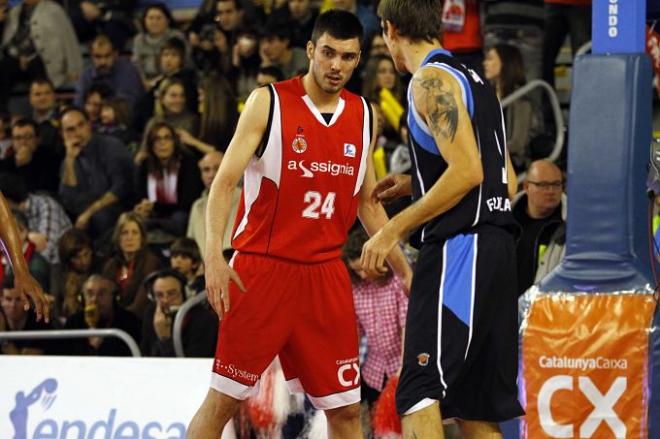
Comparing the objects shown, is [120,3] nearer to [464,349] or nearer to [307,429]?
[307,429]

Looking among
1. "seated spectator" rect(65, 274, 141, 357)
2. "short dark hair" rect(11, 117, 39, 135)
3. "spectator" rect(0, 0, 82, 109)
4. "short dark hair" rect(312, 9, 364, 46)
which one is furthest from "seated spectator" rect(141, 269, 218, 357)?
"spectator" rect(0, 0, 82, 109)

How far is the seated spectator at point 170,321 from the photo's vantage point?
→ 31.7 ft

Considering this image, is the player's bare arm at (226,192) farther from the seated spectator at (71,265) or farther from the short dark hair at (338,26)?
the seated spectator at (71,265)

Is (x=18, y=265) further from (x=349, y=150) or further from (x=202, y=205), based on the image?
(x=202, y=205)

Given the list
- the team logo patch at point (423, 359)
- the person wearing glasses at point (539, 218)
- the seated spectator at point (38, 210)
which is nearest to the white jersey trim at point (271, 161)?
the team logo patch at point (423, 359)

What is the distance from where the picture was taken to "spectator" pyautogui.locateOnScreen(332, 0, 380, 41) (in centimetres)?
1225

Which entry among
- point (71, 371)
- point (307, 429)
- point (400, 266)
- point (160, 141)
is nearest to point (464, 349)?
point (400, 266)

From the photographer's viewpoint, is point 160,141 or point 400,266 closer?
point 400,266

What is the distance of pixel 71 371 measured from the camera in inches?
348

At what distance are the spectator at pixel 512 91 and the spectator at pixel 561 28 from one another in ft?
1.81

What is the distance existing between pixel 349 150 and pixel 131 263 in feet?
15.8

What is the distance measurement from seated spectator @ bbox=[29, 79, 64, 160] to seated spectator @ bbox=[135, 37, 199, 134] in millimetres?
841

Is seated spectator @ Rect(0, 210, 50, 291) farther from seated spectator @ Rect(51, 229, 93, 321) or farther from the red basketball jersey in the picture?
the red basketball jersey

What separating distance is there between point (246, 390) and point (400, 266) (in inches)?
38.9
